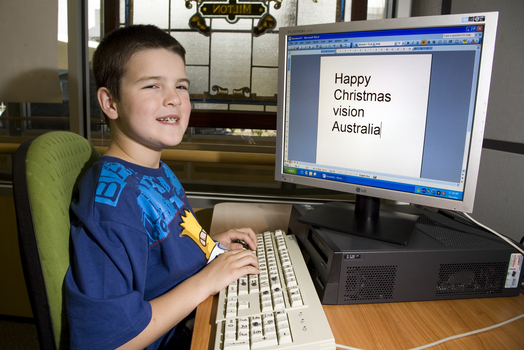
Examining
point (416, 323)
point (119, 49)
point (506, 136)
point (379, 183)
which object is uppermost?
point (119, 49)

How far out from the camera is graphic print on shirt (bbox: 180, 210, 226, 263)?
0.77 m

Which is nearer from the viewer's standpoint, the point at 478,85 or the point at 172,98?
the point at 478,85

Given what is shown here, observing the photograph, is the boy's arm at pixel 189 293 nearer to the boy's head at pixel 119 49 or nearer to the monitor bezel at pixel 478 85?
the monitor bezel at pixel 478 85

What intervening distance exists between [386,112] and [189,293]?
0.55 metres

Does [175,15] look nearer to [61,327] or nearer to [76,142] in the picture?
[76,142]

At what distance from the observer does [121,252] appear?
592 mm

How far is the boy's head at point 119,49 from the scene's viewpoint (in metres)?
0.77

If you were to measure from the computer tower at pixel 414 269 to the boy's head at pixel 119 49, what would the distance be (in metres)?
0.55

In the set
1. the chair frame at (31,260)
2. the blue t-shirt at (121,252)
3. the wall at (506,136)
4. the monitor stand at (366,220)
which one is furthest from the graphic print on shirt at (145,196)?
the wall at (506,136)

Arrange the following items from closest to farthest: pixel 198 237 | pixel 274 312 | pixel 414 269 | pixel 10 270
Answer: pixel 274 312
pixel 414 269
pixel 198 237
pixel 10 270

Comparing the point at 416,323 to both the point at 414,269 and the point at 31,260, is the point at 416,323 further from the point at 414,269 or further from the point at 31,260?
the point at 31,260

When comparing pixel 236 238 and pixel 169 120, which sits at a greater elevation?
pixel 169 120

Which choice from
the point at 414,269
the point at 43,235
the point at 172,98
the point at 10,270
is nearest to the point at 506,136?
the point at 414,269

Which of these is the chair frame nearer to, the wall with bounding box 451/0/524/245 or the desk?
the desk
